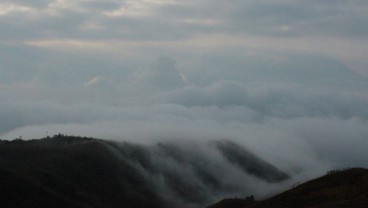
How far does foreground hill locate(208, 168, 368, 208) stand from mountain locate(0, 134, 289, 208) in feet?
121

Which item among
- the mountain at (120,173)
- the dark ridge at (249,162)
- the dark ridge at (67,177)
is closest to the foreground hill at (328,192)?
the dark ridge at (67,177)

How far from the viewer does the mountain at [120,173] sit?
80.2m

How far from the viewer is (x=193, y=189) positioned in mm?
129000

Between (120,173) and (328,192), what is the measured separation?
70.4 m

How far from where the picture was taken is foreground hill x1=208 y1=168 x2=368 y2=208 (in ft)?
164

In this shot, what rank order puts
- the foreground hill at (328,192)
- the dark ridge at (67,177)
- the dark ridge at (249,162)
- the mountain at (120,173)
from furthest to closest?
the dark ridge at (249,162) < the mountain at (120,173) < the dark ridge at (67,177) < the foreground hill at (328,192)

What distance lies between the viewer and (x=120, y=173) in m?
117

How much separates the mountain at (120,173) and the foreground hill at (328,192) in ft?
121

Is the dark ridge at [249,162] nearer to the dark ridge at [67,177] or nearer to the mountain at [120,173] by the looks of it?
the mountain at [120,173]

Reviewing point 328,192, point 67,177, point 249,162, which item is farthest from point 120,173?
point 328,192

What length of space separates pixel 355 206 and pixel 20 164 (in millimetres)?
74141

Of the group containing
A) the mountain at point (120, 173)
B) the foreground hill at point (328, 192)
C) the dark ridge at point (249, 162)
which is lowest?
the foreground hill at point (328, 192)

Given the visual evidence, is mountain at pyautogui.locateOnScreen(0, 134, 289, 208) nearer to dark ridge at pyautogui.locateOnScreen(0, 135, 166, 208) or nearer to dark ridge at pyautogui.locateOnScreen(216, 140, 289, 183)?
dark ridge at pyautogui.locateOnScreen(0, 135, 166, 208)

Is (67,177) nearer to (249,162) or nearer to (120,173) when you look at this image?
(120,173)
